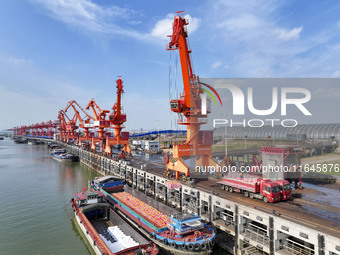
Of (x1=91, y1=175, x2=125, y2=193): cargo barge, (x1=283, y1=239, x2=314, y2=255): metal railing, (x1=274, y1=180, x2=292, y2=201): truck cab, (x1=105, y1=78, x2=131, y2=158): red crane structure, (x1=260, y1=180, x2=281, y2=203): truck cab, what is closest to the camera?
(x1=283, y1=239, x2=314, y2=255): metal railing

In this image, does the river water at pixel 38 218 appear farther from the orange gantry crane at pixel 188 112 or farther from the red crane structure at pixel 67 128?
the red crane structure at pixel 67 128

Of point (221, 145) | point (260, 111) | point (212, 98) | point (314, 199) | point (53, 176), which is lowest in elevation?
point (53, 176)

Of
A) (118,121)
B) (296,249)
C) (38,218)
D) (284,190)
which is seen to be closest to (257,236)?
(296,249)

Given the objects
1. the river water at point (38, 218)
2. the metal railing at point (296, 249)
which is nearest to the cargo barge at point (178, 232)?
the river water at point (38, 218)

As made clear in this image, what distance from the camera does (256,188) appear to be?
87.8 ft

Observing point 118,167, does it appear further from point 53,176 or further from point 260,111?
point 260,111

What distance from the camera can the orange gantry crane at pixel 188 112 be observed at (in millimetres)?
39969

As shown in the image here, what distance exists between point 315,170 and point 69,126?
144232 millimetres

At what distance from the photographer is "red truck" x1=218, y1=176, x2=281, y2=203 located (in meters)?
25.7

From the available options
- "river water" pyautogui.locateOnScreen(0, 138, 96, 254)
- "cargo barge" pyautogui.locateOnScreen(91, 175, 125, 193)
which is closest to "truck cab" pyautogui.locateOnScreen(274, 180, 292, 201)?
"river water" pyautogui.locateOnScreen(0, 138, 96, 254)

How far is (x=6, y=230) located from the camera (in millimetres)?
31609

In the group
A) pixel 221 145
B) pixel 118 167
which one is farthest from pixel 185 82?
pixel 118 167

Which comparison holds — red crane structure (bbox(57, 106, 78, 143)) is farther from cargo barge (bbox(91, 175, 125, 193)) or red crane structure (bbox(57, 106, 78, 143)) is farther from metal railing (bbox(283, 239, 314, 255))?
metal railing (bbox(283, 239, 314, 255))

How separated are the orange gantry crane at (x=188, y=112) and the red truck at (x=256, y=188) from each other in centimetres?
1089
